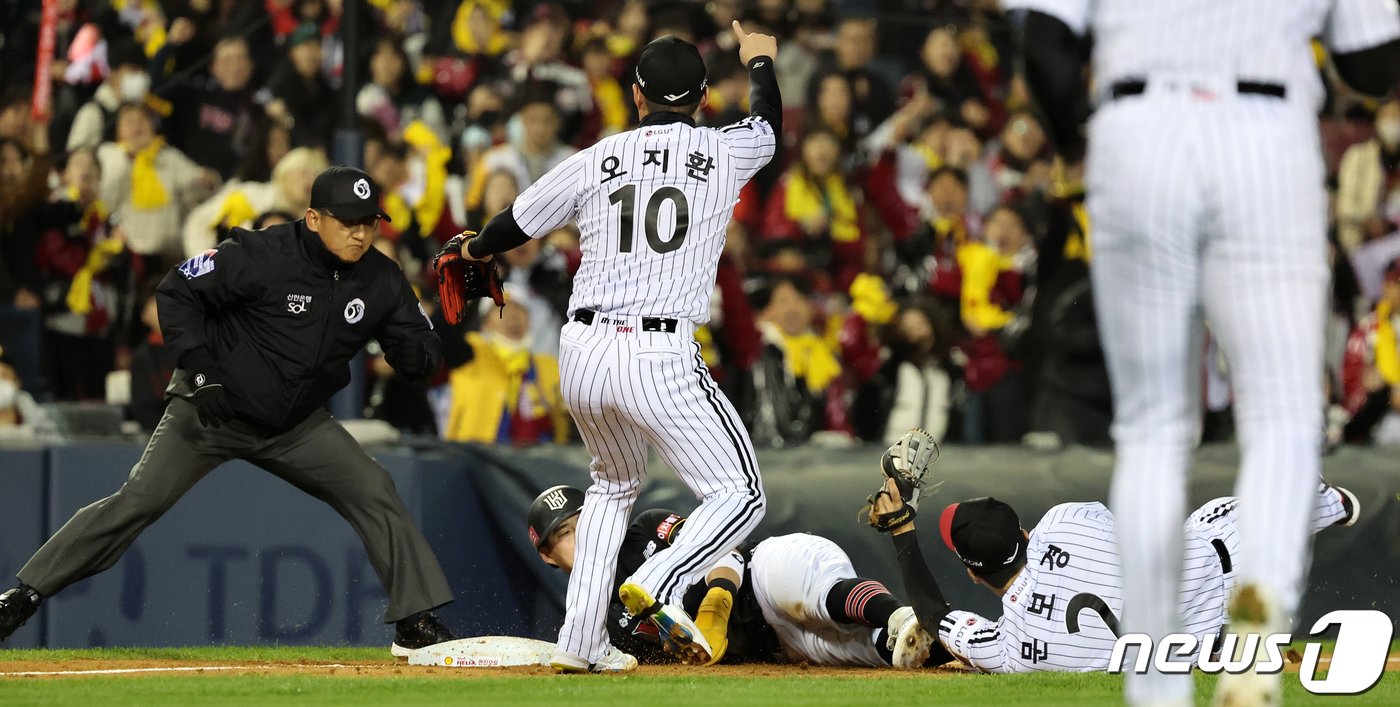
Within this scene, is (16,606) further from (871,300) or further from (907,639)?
(871,300)

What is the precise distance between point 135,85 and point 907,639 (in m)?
6.63

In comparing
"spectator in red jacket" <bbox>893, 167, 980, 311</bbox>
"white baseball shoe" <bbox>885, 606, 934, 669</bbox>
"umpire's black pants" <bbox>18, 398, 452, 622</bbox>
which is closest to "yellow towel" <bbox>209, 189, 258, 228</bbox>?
"umpire's black pants" <bbox>18, 398, 452, 622</bbox>

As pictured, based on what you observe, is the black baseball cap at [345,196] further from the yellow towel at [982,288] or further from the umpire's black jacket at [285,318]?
the yellow towel at [982,288]

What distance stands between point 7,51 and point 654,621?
23.9 feet

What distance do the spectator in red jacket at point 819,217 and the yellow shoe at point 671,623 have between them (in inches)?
210

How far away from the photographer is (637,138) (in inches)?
239

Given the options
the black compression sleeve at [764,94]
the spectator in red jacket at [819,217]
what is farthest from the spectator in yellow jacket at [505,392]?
the black compression sleeve at [764,94]

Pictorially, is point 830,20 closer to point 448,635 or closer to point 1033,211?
point 1033,211

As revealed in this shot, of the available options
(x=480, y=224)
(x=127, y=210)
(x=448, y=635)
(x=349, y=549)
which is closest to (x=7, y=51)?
(x=127, y=210)

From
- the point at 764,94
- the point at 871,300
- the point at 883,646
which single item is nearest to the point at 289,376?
the point at 764,94

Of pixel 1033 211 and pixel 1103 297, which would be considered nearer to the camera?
pixel 1103 297

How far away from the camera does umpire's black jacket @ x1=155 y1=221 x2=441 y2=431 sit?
22.5 feet

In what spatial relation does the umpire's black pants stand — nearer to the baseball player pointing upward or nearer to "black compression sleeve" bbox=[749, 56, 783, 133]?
the baseball player pointing upward

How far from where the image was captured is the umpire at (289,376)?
679 centimetres
